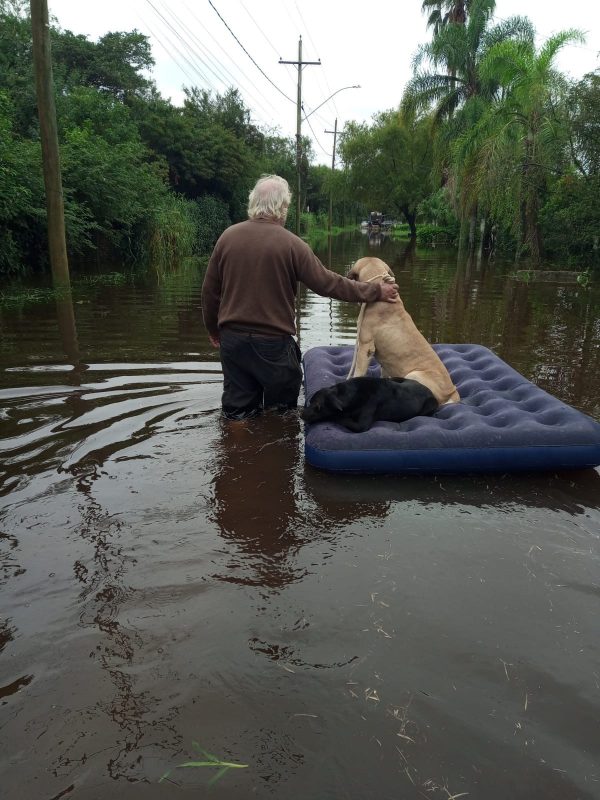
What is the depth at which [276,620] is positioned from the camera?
2695mm

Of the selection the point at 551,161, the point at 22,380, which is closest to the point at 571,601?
the point at 22,380

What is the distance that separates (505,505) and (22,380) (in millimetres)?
5214

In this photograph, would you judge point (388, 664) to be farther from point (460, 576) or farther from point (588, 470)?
point (588, 470)

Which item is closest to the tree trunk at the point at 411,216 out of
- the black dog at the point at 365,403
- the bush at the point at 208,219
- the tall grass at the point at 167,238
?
the bush at the point at 208,219

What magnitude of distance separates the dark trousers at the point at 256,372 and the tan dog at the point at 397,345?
27.4 inches

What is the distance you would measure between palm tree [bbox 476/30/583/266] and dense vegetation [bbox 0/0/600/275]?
5cm

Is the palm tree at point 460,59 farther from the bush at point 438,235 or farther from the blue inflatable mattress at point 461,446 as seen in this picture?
the blue inflatable mattress at point 461,446

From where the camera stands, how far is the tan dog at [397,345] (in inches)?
200

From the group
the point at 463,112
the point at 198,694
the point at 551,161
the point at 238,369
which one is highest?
the point at 463,112

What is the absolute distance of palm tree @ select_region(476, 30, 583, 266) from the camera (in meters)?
20.5

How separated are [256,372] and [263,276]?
2.70 ft

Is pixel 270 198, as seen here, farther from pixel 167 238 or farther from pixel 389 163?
pixel 389 163

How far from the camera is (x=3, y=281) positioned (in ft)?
46.0

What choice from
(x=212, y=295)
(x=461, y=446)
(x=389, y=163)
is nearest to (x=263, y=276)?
(x=212, y=295)
